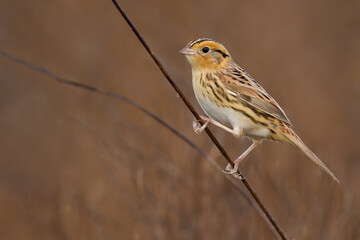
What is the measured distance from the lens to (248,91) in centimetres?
356

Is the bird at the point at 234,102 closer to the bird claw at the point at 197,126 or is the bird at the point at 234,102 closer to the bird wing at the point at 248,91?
the bird wing at the point at 248,91

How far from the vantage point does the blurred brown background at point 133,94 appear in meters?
5.23

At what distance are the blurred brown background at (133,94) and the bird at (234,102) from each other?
1221 mm

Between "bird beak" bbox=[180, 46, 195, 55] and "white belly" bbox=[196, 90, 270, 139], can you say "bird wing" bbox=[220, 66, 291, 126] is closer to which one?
"white belly" bbox=[196, 90, 270, 139]

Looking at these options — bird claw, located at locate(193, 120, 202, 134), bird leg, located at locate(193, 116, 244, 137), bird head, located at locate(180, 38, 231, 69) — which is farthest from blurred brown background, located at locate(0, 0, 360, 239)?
bird claw, located at locate(193, 120, 202, 134)

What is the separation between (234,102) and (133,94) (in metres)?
5.55

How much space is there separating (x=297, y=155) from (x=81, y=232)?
2085 mm

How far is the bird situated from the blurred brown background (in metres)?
1.22

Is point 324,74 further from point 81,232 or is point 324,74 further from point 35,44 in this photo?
point 81,232

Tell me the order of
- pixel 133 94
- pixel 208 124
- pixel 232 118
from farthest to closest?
pixel 133 94 < pixel 232 118 < pixel 208 124

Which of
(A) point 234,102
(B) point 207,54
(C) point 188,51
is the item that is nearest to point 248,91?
(A) point 234,102

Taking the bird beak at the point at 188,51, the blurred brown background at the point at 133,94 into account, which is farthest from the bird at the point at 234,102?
the blurred brown background at the point at 133,94

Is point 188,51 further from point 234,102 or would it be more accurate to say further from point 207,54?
point 234,102

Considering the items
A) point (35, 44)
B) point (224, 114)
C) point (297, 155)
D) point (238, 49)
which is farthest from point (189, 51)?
point (35, 44)
